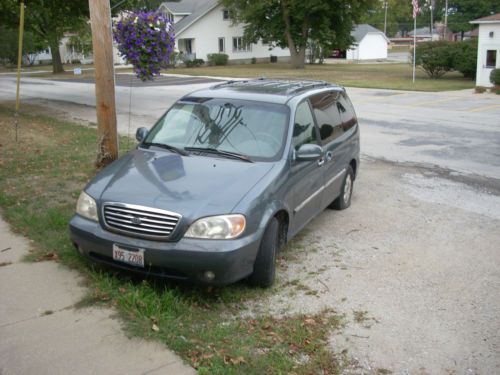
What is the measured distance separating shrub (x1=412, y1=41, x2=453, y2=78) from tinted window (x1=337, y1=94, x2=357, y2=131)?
27.1 m

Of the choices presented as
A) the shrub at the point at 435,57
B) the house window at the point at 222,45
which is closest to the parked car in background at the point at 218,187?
the shrub at the point at 435,57

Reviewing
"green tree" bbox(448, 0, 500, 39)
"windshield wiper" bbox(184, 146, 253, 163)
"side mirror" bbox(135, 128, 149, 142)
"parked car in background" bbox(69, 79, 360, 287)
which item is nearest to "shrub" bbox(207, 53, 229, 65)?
"green tree" bbox(448, 0, 500, 39)

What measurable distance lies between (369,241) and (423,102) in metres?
16.0

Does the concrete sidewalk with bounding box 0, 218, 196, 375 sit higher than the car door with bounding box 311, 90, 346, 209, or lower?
lower

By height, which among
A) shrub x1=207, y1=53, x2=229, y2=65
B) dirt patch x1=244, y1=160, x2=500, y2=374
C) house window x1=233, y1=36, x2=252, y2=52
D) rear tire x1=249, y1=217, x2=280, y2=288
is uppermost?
house window x1=233, y1=36, x2=252, y2=52

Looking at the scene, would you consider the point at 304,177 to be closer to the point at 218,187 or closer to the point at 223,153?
the point at 223,153

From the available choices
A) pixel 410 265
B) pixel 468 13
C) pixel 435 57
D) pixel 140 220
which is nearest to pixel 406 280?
pixel 410 265

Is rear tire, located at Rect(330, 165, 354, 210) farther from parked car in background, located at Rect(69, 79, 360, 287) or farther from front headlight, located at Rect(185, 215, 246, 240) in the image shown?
front headlight, located at Rect(185, 215, 246, 240)

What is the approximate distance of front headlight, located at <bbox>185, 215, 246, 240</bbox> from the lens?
4.39 metres

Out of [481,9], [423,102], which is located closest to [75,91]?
[423,102]

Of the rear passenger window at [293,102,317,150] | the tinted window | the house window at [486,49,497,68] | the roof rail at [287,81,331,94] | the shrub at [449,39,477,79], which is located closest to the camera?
the rear passenger window at [293,102,317,150]

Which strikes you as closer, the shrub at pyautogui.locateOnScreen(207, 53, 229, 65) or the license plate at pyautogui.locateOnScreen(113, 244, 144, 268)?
the license plate at pyautogui.locateOnScreen(113, 244, 144, 268)

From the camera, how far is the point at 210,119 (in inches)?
230

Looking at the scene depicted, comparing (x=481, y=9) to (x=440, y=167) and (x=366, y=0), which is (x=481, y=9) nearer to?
(x=366, y=0)
